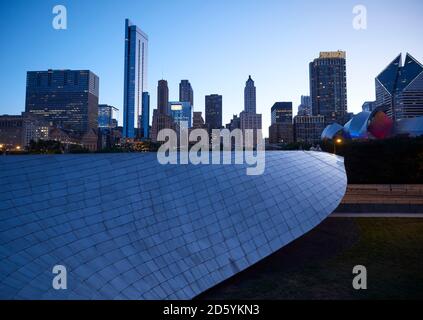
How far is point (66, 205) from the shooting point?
8.46 m

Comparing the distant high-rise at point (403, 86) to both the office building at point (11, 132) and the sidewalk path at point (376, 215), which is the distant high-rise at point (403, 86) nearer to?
the sidewalk path at point (376, 215)

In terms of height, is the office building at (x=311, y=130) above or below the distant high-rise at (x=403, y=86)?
below

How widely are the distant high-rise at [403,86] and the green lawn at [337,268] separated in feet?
487

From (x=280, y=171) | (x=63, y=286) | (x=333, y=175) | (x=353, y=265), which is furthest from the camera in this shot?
(x=333, y=175)

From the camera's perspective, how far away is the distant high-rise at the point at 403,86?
143m

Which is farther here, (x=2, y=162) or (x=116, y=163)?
(x=116, y=163)

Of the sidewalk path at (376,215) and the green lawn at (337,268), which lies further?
the sidewalk path at (376,215)

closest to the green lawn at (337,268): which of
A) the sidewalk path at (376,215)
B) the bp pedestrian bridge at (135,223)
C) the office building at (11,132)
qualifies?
the bp pedestrian bridge at (135,223)

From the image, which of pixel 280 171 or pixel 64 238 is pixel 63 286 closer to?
pixel 64 238

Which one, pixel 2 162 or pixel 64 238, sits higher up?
pixel 2 162

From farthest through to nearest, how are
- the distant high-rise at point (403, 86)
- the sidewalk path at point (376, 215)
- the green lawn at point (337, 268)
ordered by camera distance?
1. the distant high-rise at point (403, 86)
2. the sidewalk path at point (376, 215)
3. the green lawn at point (337, 268)
